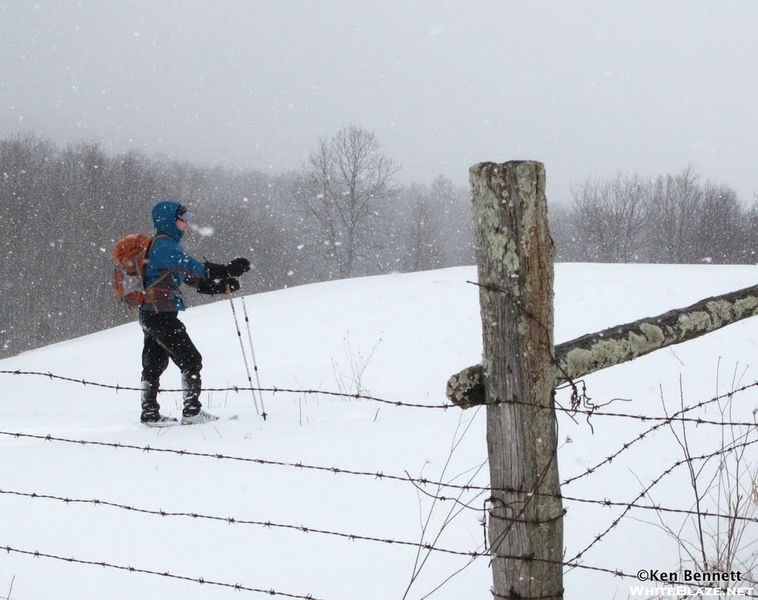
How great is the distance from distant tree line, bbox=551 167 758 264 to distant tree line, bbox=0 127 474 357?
52.1 ft

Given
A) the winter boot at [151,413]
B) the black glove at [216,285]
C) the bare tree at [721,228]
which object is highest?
the bare tree at [721,228]

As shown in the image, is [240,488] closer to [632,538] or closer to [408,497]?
[408,497]

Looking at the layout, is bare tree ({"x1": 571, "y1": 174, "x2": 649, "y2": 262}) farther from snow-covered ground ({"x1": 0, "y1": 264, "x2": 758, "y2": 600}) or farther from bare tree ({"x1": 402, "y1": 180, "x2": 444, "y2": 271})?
snow-covered ground ({"x1": 0, "y1": 264, "x2": 758, "y2": 600})

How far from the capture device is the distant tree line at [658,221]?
190 ft

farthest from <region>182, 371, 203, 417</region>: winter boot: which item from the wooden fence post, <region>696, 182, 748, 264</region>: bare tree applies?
<region>696, 182, 748, 264</region>: bare tree

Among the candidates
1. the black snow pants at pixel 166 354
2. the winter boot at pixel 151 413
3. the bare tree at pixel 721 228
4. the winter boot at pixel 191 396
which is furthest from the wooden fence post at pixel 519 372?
the bare tree at pixel 721 228

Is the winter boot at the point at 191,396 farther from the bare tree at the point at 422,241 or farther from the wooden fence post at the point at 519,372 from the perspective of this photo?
the bare tree at the point at 422,241

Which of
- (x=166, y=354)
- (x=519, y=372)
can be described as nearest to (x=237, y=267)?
(x=166, y=354)

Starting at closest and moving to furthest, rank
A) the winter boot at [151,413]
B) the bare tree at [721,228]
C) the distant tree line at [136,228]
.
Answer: the winter boot at [151,413]
the distant tree line at [136,228]
the bare tree at [721,228]

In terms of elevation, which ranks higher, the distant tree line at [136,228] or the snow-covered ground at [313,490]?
the distant tree line at [136,228]

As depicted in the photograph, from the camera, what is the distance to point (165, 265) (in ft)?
18.1

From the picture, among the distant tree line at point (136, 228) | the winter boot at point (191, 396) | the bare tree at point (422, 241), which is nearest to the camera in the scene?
the winter boot at point (191, 396)

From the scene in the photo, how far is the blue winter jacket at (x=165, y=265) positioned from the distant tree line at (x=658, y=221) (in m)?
59.3

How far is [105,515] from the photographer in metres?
3.42
